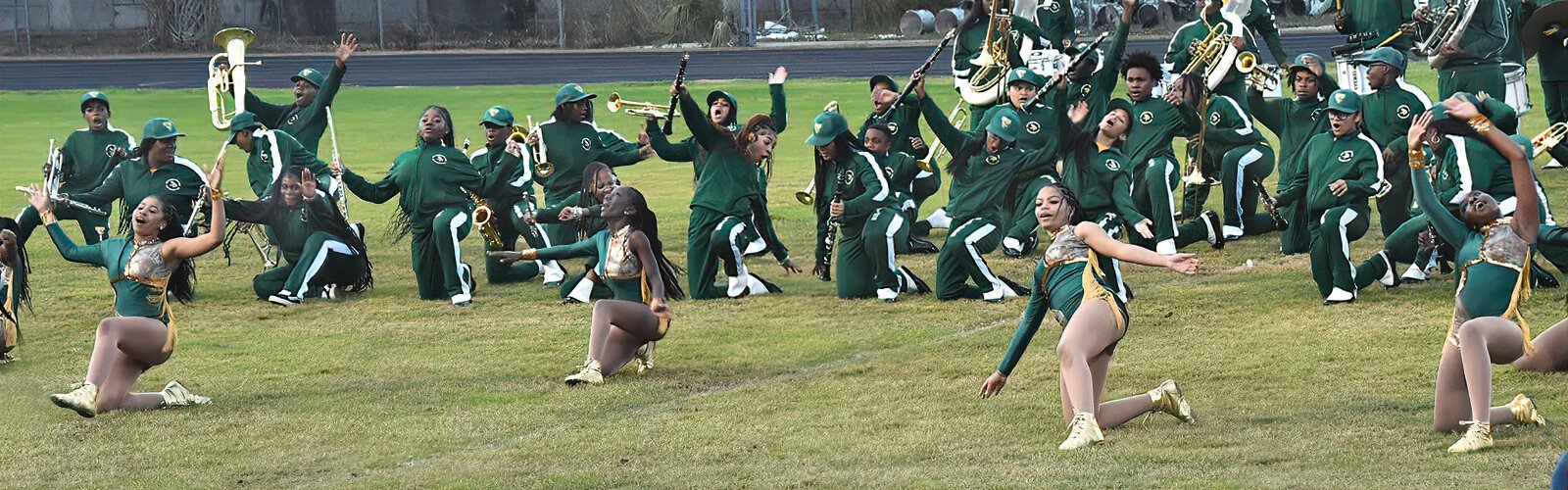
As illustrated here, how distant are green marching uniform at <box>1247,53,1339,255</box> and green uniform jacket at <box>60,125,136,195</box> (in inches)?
373

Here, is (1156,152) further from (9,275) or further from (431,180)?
(9,275)

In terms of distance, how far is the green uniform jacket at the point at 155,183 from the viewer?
15945mm

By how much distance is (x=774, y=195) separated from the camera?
74.8ft

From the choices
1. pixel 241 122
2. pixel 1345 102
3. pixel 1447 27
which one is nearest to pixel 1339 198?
pixel 1345 102

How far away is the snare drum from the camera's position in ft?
62.5

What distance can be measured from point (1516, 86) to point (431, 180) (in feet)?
32.8

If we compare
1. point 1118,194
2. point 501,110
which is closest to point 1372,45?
point 1118,194

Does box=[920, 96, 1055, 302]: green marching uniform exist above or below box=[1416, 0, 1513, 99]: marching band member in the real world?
below

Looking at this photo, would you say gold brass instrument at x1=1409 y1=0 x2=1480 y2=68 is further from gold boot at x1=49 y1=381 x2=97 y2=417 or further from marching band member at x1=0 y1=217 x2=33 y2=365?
gold boot at x1=49 y1=381 x2=97 y2=417

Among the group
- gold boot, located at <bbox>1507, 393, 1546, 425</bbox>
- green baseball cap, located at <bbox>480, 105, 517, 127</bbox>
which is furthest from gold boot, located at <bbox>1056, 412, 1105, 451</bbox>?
green baseball cap, located at <bbox>480, 105, 517, 127</bbox>

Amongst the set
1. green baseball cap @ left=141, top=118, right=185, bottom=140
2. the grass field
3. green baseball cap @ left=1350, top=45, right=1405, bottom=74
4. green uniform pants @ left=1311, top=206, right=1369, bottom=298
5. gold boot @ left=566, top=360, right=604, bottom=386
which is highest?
green baseball cap @ left=1350, top=45, right=1405, bottom=74

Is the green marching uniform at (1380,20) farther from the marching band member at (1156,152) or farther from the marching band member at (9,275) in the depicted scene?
the marching band member at (9,275)

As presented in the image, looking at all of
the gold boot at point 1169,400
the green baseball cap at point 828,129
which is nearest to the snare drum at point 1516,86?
the green baseball cap at point 828,129

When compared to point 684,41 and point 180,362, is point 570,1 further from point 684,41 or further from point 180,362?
point 180,362
